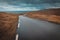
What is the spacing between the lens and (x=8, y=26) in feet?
3.33

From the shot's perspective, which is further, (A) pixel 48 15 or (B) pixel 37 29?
(A) pixel 48 15

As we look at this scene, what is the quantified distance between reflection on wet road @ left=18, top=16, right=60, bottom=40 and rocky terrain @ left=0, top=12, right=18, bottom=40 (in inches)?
3.3

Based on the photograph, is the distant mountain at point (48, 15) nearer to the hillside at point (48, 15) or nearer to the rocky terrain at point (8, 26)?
the hillside at point (48, 15)

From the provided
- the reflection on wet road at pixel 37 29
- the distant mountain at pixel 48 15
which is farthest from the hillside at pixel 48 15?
the reflection on wet road at pixel 37 29

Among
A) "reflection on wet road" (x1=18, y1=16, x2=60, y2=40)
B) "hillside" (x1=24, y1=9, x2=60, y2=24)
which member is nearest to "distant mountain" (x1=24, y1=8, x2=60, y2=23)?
"hillside" (x1=24, y1=9, x2=60, y2=24)

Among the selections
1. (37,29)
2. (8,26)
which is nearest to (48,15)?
(37,29)

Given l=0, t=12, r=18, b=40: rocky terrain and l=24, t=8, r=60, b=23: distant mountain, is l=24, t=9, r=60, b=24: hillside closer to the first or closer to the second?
l=24, t=8, r=60, b=23: distant mountain

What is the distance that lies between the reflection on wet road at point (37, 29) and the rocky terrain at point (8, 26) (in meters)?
0.08

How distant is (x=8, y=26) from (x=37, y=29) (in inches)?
10.7

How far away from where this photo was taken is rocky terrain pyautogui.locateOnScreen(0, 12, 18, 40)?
953 mm

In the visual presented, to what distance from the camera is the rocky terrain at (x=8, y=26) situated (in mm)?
953

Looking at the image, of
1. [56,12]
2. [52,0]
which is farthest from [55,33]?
[52,0]

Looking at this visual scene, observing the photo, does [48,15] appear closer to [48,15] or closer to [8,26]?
[48,15]

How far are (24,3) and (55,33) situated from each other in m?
0.59
